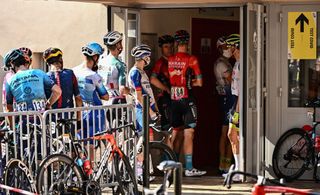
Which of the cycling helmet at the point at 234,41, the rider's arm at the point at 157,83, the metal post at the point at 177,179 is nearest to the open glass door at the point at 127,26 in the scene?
the rider's arm at the point at 157,83

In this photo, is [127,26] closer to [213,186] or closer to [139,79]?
[139,79]

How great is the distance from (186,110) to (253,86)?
1.07 metres

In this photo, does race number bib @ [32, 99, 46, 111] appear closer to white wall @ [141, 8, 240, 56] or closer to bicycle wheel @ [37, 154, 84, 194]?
bicycle wheel @ [37, 154, 84, 194]

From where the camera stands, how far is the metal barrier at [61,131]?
318 inches

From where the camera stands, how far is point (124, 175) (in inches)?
341

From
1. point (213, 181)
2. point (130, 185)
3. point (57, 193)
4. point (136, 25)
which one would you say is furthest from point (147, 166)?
point (136, 25)

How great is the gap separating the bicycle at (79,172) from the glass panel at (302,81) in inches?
125

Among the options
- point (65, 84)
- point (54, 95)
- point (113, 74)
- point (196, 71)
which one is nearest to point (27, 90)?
point (54, 95)

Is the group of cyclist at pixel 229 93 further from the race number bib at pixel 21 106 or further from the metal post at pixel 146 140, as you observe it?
Answer: the race number bib at pixel 21 106

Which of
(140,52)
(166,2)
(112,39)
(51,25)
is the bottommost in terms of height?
(140,52)

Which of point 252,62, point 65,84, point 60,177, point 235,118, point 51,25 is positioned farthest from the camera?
point 51,25

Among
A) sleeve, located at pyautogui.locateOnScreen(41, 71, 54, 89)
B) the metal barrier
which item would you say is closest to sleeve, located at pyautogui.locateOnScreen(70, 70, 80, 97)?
sleeve, located at pyautogui.locateOnScreen(41, 71, 54, 89)

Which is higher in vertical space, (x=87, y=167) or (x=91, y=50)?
(x=91, y=50)

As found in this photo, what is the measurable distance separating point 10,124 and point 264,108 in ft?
13.5
